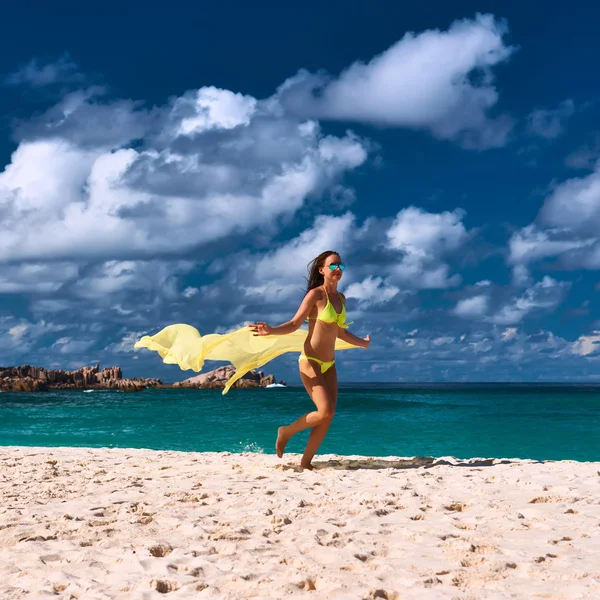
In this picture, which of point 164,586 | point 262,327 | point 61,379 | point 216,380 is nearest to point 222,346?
point 262,327

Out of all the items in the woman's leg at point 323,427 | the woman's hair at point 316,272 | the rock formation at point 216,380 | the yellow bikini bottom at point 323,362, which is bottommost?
the rock formation at point 216,380

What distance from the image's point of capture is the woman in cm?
684

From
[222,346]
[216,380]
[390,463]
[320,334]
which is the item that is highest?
[320,334]

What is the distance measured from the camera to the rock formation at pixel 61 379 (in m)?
65.8

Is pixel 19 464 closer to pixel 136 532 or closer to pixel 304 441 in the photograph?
pixel 136 532


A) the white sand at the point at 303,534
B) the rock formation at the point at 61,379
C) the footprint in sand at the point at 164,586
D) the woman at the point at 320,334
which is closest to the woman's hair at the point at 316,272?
the woman at the point at 320,334

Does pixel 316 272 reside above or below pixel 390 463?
above

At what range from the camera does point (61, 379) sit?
2758 inches

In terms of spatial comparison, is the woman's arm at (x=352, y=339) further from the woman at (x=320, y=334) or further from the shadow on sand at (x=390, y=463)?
the shadow on sand at (x=390, y=463)

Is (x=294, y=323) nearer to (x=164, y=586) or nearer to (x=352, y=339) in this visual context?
(x=352, y=339)

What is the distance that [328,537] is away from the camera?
4152mm

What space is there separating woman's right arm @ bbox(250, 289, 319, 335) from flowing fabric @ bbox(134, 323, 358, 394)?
3.47 ft

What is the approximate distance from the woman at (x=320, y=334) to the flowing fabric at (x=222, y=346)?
88 centimetres

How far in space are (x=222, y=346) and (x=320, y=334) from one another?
63.9 inches
